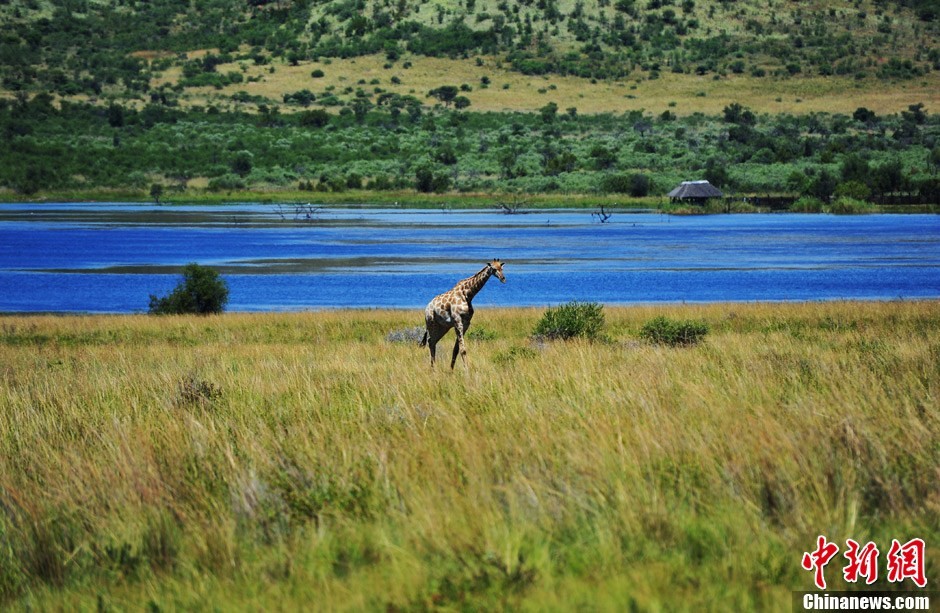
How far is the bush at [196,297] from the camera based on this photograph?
1469 inches

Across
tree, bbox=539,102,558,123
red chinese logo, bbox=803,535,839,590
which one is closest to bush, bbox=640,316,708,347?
red chinese logo, bbox=803,535,839,590

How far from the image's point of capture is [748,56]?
170 metres

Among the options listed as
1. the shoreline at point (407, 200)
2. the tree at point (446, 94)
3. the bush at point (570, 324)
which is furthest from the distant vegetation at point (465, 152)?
the bush at point (570, 324)

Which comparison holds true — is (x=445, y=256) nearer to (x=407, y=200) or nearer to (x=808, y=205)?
(x=407, y=200)

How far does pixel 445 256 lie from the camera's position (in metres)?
60.4

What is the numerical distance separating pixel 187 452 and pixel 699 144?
12016 centimetres

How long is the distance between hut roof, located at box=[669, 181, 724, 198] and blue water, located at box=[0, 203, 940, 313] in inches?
101

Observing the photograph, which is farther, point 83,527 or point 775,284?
point 775,284

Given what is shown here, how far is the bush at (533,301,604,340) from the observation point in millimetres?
24109

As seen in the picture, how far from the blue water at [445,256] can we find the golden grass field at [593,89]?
56192mm

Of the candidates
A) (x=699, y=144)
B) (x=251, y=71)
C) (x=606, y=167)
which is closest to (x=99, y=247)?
(x=606, y=167)

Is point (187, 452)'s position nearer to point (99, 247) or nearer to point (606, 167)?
point (99, 247)

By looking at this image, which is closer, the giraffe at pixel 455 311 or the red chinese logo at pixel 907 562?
the red chinese logo at pixel 907 562

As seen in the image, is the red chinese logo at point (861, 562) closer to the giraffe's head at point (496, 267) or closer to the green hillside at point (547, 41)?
the giraffe's head at point (496, 267)
